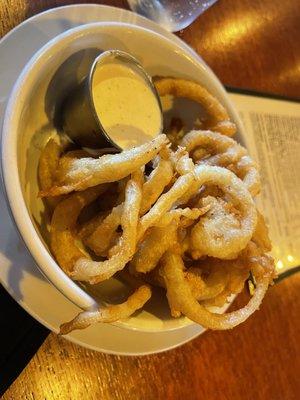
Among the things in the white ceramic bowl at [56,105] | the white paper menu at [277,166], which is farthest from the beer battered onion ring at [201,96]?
the white paper menu at [277,166]

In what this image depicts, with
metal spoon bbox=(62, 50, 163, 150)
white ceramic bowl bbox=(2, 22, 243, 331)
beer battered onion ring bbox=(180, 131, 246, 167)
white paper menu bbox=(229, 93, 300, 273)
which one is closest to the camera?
white ceramic bowl bbox=(2, 22, 243, 331)

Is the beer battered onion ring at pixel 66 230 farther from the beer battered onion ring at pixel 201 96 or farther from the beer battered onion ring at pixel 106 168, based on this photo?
the beer battered onion ring at pixel 201 96

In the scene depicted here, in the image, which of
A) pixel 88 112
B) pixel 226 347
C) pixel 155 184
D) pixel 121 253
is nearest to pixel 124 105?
pixel 88 112

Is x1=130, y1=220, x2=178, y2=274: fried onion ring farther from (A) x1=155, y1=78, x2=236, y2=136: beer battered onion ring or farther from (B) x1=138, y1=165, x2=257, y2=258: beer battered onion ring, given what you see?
(A) x1=155, y1=78, x2=236, y2=136: beer battered onion ring

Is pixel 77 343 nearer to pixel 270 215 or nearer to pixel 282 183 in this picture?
pixel 270 215

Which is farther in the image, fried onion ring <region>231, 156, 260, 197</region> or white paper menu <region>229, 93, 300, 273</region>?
white paper menu <region>229, 93, 300, 273</region>

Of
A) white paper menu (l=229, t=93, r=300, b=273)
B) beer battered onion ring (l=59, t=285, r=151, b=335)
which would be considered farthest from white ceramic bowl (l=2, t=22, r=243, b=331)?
white paper menu (l=229, t=93, r=300, b=273)

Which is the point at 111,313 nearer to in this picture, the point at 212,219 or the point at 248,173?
the point at 212,219
